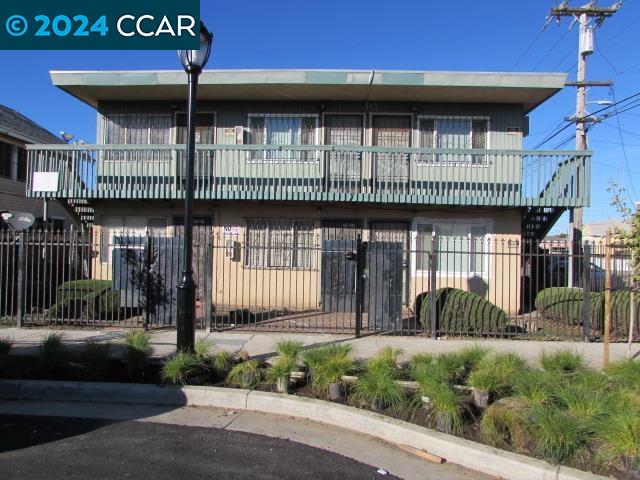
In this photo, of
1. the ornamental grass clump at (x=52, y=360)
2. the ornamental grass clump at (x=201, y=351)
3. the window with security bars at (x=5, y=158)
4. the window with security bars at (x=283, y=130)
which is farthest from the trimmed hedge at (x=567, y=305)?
the window with security bars at (x=5, y=158)

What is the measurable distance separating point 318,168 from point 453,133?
12.7 ft

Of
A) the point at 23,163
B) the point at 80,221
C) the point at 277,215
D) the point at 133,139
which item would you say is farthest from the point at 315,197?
the point at 23,163

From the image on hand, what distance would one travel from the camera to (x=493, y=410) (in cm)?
476

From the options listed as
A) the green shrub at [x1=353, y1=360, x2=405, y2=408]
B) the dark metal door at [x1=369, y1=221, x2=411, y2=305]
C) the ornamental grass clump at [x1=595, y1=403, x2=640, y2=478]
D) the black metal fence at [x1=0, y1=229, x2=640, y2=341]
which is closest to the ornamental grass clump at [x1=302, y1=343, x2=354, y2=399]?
the green shrub at [x1=353, y1=360, x2=405, y2=408]

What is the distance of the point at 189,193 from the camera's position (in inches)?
262

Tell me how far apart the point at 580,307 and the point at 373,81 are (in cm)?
699

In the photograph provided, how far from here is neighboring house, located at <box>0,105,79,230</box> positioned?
19859mm

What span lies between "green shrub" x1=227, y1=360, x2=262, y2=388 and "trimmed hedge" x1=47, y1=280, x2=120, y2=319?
4.93 meters

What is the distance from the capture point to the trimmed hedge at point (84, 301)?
1020 cm

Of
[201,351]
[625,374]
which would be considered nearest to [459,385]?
[625,374]

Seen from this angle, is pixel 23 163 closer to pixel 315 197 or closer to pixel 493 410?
pixel 315 197

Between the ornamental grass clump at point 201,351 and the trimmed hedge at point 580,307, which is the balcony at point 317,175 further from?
the ornamental grass clump at point 201,351

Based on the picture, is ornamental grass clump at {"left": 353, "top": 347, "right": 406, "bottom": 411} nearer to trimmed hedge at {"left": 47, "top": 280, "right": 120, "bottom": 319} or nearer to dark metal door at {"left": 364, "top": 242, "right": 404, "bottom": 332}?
dark metal door at {"left": 364, "top": 242, "right": 404, "bottom": 332}

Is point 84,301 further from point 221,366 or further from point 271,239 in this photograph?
point 221,366
